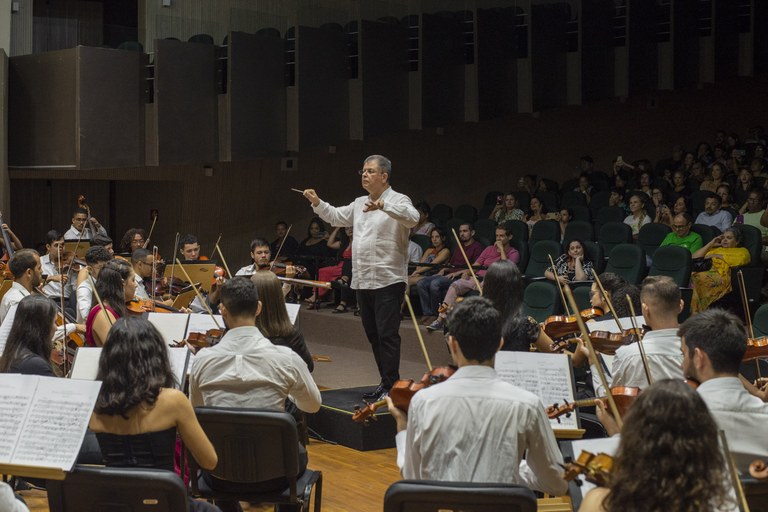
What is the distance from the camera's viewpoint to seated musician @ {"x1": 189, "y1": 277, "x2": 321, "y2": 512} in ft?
11.0

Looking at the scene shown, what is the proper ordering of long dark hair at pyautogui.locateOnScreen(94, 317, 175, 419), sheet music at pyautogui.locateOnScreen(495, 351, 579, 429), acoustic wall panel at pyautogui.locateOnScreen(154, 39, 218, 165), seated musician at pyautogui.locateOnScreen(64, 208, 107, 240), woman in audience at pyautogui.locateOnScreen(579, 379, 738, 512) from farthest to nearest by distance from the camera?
acoustic wall panel at pyautogui.locateOnScreen(154, 39, 218, 165)
seated musician at pyautogui.locateOnScreen(64, 208, 107, 240)
sheet music at pyautogui.locateOnScreen(495, 351, 579, 429)
long dark hair at pyautogui.locateOnScreen(94, 317, 175, 419)
woman in audience at pyautogui.locateOnScreen(579, 379, 738, 512)

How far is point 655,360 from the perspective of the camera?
3473mm

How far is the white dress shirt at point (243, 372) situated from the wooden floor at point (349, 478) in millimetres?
1032

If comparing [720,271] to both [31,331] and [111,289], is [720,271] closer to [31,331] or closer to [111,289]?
[111,289]

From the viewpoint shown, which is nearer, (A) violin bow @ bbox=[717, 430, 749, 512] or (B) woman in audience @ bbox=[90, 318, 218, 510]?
(A) violin bow @ bbox=[717, 430, 749, 512]

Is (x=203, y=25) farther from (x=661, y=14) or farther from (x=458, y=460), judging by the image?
(x=458, y=460)

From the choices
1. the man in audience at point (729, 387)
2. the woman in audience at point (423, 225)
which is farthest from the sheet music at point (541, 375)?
the woman in audience at point (423, 225)

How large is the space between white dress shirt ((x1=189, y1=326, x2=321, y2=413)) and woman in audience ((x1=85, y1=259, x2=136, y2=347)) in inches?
46.1

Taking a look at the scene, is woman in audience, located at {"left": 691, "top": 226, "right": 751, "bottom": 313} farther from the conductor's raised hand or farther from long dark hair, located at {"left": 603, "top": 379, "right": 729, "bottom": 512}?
long dark hair, located at {"left": 603, "top": 379, "right": 729, "bottom": 512}

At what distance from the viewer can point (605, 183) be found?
1038 cm

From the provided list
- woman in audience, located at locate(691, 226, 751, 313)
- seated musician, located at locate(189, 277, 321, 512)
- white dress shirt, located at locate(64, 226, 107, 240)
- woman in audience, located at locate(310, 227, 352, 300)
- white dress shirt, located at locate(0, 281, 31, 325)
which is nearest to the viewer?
seated musician, located at locate(189, 277, 321, 512)

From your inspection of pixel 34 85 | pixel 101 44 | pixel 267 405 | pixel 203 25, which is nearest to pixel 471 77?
pixel 203 25

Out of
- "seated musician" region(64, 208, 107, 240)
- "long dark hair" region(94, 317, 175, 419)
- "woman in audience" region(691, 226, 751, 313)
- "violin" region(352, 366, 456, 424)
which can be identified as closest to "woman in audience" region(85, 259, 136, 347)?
"long dark hair" region(94, 317, 175, 419)

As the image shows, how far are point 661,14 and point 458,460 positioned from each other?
9981 millimetres
